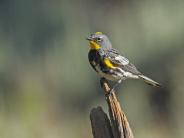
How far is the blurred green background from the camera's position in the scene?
9.72 m

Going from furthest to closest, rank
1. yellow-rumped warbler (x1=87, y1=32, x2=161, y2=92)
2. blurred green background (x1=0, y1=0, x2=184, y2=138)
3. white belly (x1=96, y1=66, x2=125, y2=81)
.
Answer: blurred green background (x1=0, y1=0, x2=184, y2=138)
yellow-rumped warbler (x1=87, y1=32, x2=161, y2=92)
white belly (x1=96, y1=66, x2=125, y2=81)

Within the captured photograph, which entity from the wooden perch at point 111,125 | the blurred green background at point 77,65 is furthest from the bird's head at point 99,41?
the blurred green background at point 77,65

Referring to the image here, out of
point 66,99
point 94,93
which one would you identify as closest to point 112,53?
point 66,99

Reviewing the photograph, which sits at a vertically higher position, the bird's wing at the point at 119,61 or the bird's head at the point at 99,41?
the bird's head at the point at 99,41

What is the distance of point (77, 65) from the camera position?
457 inches

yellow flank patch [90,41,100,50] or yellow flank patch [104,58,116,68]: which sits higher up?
yellow flank patch [90,41,100,50]

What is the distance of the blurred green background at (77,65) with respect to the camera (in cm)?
972

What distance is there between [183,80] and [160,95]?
0.87 meters

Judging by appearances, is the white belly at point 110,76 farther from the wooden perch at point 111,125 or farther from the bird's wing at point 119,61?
the wooden perch at point 111,125

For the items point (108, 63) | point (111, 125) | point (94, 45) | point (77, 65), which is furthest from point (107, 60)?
point (77, 65)

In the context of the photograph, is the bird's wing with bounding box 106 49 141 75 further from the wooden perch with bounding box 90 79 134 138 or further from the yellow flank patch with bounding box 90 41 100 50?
the wooden perch with bounding box 90 79 134 138

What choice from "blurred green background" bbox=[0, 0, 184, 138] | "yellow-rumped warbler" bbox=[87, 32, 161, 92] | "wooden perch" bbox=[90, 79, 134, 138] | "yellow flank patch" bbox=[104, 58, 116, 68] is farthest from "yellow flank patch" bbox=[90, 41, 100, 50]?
"blurred green background" bbox=[0, 0, 184, 138]

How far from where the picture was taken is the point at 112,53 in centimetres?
619

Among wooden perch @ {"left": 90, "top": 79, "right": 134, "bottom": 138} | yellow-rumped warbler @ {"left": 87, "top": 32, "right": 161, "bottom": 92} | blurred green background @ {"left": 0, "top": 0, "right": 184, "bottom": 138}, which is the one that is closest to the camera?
wooden perch @ {"left": 90, "top": 79, "right": 134, "bottom": 138}
